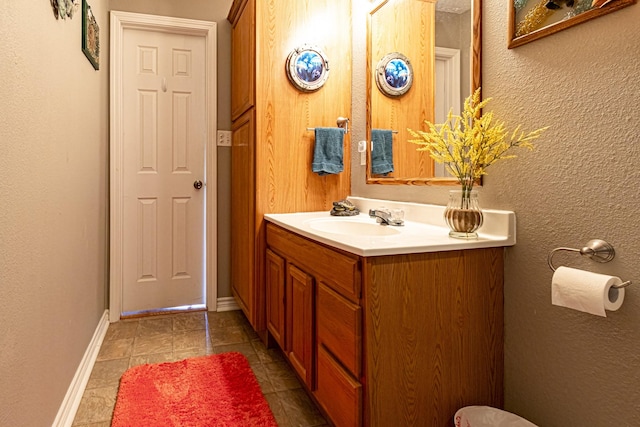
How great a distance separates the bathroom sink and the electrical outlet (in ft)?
4.14

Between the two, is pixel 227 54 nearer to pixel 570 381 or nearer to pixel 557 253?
pixel 557 253

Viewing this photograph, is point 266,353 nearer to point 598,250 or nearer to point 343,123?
point 343,123

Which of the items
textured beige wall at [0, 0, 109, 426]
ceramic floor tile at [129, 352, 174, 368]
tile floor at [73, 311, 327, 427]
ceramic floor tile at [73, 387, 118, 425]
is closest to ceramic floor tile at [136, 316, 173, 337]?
tile floor at [73, 311, 327, 427]

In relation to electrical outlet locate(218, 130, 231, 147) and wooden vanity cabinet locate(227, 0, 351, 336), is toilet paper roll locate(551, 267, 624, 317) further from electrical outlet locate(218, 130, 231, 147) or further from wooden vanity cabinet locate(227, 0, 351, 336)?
electrical outlet locate(218, 130, 231, 147)

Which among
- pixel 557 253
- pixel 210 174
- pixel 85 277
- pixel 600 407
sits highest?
pixel 210 174

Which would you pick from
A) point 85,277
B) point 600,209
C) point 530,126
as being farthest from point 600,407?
point 85,277

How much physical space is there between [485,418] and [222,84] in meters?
2.61

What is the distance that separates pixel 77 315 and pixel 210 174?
135 cm

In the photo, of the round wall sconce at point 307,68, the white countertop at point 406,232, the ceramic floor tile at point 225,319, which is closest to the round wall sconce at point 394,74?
the round wall sconce at point 307,68

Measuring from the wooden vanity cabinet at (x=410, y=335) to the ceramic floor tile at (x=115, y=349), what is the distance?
1367 millimetres

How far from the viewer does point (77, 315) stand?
1963 mm

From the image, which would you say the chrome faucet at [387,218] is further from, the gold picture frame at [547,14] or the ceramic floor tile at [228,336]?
the ceramic floor tile at [228,336]

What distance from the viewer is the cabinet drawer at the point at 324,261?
1305mm

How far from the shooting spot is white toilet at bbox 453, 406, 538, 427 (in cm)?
131
